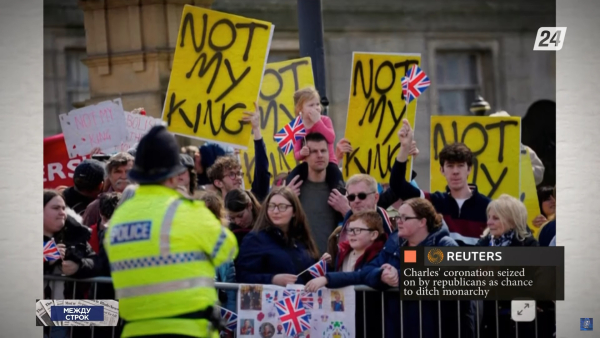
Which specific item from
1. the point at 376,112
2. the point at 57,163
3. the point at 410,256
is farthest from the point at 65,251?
the point at 376,112

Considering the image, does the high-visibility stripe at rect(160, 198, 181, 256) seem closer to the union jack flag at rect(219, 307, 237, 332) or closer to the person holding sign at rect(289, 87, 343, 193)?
the union jack flag at rect(219, 307, 237, 332)

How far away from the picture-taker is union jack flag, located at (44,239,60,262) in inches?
320

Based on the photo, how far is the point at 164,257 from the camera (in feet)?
20.8

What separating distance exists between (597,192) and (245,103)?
8.33 ft

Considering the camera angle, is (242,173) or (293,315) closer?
(293,315)

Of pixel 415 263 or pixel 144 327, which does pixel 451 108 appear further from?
pixel 144 327

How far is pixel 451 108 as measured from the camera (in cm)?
905

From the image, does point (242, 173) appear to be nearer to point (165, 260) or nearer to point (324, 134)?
point (324, 134)

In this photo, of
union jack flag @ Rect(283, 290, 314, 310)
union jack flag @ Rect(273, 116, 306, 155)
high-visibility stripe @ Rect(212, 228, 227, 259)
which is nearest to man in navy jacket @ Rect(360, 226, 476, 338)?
union jack flag @ Rect(283, 290, 314, 310)

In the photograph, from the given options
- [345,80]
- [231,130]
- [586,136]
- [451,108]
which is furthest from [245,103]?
[586,136]

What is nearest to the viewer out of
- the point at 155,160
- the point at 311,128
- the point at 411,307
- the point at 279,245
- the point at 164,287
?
the point at 164,287

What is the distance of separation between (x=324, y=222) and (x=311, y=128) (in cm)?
67

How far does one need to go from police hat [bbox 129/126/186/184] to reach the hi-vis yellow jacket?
0.30 ft

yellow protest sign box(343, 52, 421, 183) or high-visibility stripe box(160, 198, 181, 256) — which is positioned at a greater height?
yellow protest sign box(343, 52, 421, 183)
